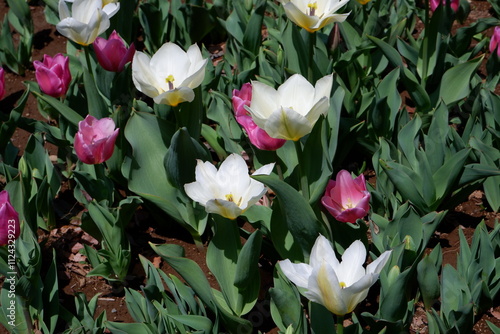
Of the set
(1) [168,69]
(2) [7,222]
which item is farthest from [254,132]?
(2) [7,222]

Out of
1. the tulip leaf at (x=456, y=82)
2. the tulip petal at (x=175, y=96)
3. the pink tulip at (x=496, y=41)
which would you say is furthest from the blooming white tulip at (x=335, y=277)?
the pink tulip at (x=496, y=41)

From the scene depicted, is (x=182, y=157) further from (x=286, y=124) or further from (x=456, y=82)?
(x=456, y=82)

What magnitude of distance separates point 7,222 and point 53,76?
2.67 ft

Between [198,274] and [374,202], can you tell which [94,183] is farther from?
[374,202]

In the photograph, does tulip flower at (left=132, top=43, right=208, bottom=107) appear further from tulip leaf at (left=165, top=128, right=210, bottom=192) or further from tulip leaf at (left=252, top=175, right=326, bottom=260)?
tulip leaf at (left=252, top=175, right=326, bottom=260)

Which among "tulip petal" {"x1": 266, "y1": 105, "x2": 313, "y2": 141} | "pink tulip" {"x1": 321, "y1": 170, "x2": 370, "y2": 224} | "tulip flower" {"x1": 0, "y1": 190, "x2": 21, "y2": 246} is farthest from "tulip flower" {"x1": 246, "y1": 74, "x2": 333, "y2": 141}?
"tulip flower" {"x1": 0, "y1": 190, "x2": 21, "y2": 246}

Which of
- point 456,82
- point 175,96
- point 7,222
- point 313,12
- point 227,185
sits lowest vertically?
point 456,82

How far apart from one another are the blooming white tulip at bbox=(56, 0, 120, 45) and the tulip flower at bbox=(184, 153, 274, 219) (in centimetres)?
84

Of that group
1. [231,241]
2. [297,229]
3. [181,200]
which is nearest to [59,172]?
[181,200]

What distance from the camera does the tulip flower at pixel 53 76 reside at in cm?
265

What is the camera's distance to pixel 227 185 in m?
1.94

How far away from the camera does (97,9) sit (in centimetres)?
244

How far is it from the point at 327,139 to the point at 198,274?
0.65 meters

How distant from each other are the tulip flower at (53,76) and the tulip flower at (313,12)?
0.98 metres
